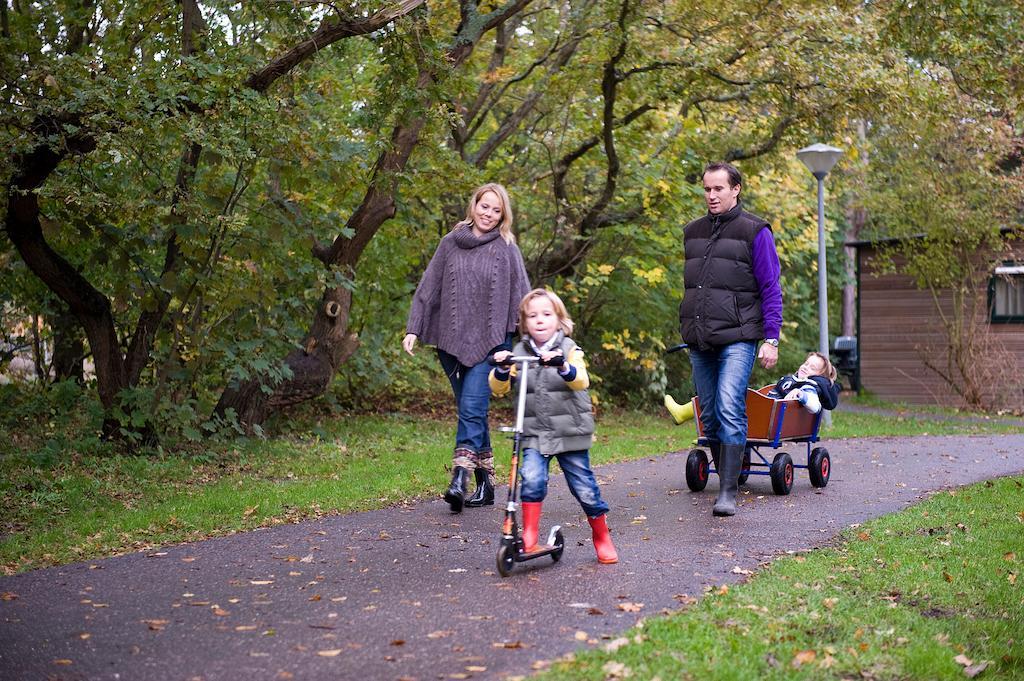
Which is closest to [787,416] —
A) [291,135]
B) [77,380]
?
[291,135]

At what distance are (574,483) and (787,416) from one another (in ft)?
10.9

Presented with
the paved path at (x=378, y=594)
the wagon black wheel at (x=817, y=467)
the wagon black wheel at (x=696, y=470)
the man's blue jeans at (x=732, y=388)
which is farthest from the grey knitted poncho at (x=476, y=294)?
the wagon black wheel at (x=817, y=467)

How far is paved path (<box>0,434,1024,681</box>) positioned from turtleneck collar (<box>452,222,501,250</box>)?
1.80m

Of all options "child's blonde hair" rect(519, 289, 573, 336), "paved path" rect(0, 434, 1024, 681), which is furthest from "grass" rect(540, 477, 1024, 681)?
"child's blonde hair" rect(519, 289, 573, 336)

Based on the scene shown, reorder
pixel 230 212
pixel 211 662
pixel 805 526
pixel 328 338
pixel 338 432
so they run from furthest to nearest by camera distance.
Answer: pixel 338 432, pixel 328 338, pixel 230 212, pixel 805 526, pixel 211 662

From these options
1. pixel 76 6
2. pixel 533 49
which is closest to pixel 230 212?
pixel 76 6

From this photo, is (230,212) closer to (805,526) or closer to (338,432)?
(338,432)

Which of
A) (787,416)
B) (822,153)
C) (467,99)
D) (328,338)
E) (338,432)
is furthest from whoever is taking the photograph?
(822,153)

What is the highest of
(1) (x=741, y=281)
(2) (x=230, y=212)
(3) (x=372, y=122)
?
(3) (x=372, y=122)

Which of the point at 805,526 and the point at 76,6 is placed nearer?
the point at 805,526

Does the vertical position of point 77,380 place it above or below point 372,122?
below

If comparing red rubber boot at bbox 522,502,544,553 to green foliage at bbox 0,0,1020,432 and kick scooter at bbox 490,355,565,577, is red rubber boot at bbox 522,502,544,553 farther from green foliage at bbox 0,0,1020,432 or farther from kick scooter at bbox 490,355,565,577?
green foliage at bbox 0,0,1020,432

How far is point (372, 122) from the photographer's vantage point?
10.7 metres

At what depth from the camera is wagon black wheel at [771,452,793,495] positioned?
885cm
